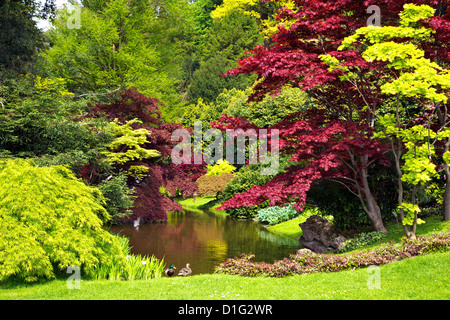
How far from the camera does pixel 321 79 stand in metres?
10.1

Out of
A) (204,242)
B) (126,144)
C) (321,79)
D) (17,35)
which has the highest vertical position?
(17,35)

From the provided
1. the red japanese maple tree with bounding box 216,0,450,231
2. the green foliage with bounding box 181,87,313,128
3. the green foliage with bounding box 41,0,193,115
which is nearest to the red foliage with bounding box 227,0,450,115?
the red japanese maple tree with bounding box 216,0,450,231

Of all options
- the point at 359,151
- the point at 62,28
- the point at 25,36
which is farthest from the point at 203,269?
the point at 62,28

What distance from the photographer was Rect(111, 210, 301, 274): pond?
12812mm

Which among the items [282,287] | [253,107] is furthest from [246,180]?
[282,287]

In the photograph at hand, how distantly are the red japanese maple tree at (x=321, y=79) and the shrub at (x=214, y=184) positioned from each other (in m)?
15.8

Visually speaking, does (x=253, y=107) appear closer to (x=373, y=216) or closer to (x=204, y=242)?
(x=204, y=242)

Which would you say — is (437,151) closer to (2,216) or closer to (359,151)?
(359,151)

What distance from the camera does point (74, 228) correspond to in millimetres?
8703

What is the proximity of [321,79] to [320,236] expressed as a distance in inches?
210

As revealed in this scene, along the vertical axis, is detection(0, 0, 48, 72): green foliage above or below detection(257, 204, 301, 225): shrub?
above

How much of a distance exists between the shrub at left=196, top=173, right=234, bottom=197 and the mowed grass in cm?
1910

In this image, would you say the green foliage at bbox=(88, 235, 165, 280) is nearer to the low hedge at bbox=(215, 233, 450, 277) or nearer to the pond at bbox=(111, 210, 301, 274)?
the pond at bbox=(111, 210, 301, 274)

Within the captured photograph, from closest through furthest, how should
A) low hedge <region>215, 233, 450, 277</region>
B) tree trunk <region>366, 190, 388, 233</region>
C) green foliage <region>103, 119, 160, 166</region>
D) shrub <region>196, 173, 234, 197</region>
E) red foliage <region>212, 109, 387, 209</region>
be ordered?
low hedge <region>215, 233, 450, 277</region>, red foliage <region>212, 109, 387, 209</region>, tree trunk <region>366, 190, 388, 233</region>, green foliage <region>103, 119, 160, 166</region>, shrub <region>196, 173, 234, 197</region>
